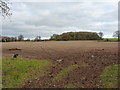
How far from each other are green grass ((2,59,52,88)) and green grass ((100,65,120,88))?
341 cm

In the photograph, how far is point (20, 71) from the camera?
38.0 ft

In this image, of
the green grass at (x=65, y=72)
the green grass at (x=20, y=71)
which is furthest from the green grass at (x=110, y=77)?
the green grass at (x=20, y=71)

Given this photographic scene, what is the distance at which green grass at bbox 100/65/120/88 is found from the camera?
9.45 m

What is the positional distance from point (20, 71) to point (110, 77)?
16.8 ft

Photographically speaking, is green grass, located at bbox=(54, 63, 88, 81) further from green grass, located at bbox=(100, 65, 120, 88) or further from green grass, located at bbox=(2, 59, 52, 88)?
green grass, located at bbox=(100, 65, 120, 88)

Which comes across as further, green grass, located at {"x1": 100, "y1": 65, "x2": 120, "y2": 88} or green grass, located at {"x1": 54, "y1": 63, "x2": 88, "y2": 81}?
green grass, located at {"x1": 54, "y1": 63, "x2": 88, "y2": 81}

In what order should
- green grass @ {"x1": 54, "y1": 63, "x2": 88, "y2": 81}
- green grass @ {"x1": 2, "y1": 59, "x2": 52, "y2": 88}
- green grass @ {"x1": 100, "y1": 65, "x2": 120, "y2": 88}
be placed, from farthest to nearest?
green grass @ {"x1": 54, "y1": 63, "x2": 88, "y2": 81}, green grass @ {"x1": 2, "y1": 59, "x2": 52, "y2": 88}, green grass @ {"x1": 100, "y1": 65, "x2": 120, "y2": 88}

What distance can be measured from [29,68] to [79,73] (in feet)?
10.5

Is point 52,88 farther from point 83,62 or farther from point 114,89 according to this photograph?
point 83,62

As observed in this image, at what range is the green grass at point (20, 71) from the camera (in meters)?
→ 9.92

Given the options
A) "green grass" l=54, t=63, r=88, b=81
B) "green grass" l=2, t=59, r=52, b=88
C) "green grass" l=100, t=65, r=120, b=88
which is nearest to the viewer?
"green grass" l=100, t=65, r=120, b=88

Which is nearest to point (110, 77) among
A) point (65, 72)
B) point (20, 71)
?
point (65, 72)

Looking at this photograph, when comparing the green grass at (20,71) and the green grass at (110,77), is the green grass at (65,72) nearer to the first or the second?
the green grass at (20,71)

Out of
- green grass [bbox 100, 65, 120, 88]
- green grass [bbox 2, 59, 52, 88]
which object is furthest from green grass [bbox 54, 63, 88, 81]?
green grass [bbox 100, 65, 120, 88]
